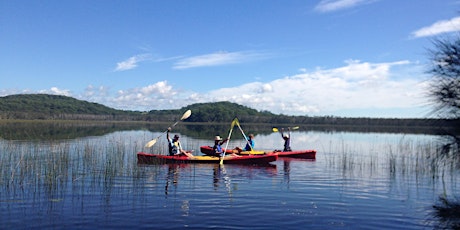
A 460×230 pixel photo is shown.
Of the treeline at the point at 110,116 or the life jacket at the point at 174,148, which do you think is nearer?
the life jacket at the point at 174,148

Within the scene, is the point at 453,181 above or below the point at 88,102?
below

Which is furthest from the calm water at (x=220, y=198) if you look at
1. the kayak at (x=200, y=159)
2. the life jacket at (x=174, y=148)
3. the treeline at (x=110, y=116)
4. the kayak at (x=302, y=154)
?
the treeline at (x=110, y=116)

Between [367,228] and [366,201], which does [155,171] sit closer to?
[366,201]

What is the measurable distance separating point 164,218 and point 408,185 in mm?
8414

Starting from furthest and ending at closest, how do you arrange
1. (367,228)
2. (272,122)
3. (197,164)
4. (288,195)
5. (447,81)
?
(272,122)
(197,164)
(288,195)
(367,228)
(447,81)

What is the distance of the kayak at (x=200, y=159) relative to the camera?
15.9 metres

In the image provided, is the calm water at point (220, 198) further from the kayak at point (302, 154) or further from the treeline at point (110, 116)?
the treeline at point (110, 116)

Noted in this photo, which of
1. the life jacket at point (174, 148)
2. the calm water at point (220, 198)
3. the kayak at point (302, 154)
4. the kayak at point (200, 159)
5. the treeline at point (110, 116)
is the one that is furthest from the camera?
the treeline at point (110, 116)

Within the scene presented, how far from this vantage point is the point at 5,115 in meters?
97.3

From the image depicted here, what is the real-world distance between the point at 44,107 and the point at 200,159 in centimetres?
14722

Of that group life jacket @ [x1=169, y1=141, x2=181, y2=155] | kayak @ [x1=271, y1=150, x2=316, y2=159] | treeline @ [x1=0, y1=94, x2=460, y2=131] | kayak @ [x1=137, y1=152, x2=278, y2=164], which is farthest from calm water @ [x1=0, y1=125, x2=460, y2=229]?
treeline @ [x1=0, y1=94, x2=460, y2=131]

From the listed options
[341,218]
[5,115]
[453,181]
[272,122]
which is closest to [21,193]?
[341,218]

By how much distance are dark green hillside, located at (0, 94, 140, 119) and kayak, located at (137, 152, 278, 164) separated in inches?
3714

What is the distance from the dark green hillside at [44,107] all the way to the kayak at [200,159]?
309ft
